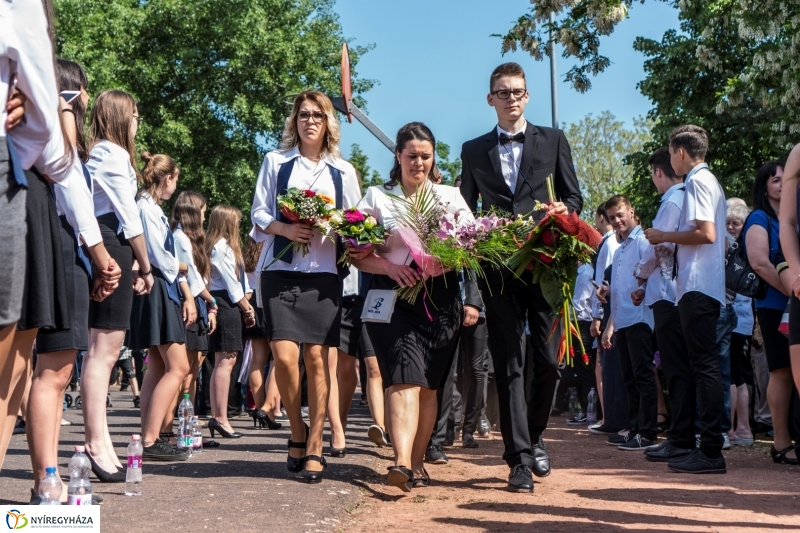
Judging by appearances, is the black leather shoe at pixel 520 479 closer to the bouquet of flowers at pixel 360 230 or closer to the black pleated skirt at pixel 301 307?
the black pleated skirt at pixel 301 307

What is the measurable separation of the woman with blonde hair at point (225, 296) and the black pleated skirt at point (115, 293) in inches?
161

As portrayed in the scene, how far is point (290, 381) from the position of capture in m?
7.03

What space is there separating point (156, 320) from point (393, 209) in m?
2.11

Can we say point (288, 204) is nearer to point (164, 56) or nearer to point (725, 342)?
point (725, 342)

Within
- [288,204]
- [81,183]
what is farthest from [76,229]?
[288,204]

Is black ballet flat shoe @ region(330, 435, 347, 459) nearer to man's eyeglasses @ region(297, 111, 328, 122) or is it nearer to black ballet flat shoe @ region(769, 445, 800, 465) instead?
man's eyeglasses @ region(297, 111, 328, 122)

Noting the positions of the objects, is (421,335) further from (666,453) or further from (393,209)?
(666,453)

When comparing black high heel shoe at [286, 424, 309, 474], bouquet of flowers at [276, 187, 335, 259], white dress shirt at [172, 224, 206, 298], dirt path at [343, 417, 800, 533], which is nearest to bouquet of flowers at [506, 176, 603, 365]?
dirt path at [343, 417, 800, 533]

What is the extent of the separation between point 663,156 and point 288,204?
12.3 feet

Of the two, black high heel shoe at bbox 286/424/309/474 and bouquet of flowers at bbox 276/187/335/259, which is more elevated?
bouquet of flowers at bbox 276/187/335/259

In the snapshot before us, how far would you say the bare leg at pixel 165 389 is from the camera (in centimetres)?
772

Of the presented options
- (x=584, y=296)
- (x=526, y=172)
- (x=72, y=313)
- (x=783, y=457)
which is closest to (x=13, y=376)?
(x=72, y=313)

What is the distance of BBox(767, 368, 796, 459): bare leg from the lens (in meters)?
8.29

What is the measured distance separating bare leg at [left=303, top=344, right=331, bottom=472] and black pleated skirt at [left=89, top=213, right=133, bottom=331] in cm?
124
